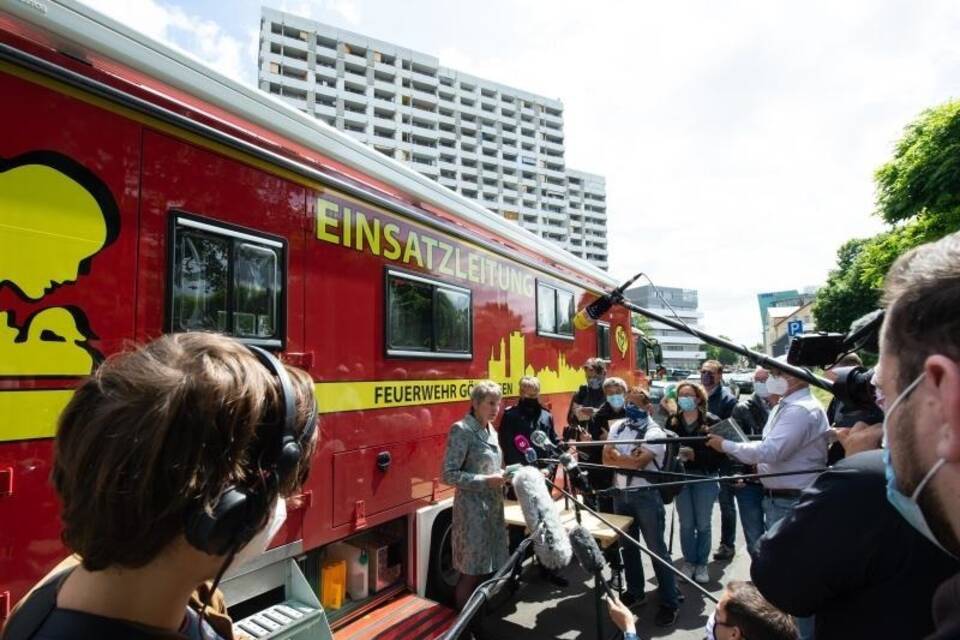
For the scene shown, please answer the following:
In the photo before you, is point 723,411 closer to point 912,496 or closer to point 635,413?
point 635,413

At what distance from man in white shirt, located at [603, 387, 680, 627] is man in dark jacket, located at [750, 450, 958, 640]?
9.45 ft

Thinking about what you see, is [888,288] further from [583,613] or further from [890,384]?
[583,613]

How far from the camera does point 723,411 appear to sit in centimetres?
571

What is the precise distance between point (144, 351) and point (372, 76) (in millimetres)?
76994

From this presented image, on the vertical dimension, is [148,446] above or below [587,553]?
above

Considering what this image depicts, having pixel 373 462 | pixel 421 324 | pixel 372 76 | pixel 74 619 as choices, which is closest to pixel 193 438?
pixel 74 619

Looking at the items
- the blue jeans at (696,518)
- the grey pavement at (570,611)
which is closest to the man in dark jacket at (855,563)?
the grey pavement at (570,611)

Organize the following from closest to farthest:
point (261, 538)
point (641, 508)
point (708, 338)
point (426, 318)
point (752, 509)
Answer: point (261, 538) → point (708, 338) → point (426, 318) → point (641, 508) → point (752, 509)

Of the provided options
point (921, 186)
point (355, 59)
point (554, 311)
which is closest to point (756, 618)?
point (554, 311)

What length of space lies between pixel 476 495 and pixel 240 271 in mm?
2150

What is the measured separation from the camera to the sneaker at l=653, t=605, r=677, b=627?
4.32 metres

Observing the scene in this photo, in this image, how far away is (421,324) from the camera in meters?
3.93

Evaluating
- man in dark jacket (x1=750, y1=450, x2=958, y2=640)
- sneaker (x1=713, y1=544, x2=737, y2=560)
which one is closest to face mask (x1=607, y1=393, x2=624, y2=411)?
sneaker (x1=713, y1=544, x2=737, y2=560)

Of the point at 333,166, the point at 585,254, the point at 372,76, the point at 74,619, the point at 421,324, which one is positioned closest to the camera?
the point at 74,619
